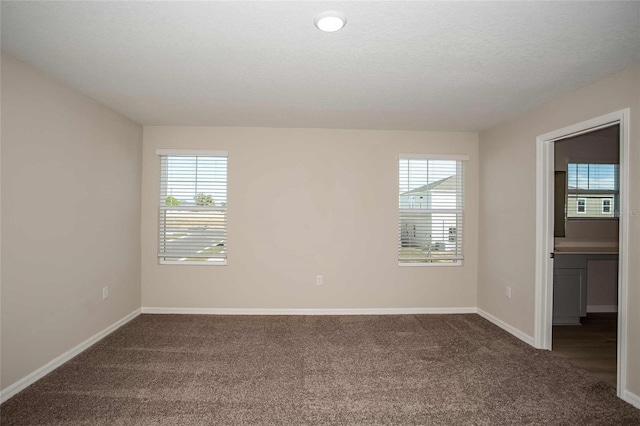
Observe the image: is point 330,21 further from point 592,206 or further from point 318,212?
point 592,206

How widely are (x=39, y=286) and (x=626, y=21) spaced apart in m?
4.45

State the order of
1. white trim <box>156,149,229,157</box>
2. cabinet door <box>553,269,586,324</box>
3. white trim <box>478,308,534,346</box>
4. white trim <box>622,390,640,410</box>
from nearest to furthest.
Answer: white trim <box>622,390,640,410</box>
white trim <box>478,308,534,346</box>
cabinet door <box>553,269,586,324</box>
white trim <box>156,149,229,157</box>

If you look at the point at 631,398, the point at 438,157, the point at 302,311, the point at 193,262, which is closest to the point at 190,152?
the point at 193,262

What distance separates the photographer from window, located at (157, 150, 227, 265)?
414 cm

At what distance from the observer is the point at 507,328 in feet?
11.9

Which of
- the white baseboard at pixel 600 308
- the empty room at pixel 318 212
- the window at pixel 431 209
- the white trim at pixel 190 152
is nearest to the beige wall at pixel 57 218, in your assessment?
the empty room at pixel 318 212

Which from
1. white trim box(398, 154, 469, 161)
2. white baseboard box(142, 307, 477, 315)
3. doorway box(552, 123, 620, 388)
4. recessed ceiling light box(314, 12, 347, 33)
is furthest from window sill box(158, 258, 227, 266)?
doorway box(552, 123, 620, 388)

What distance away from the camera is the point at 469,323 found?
3846 millimetres

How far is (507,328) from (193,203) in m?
4.19

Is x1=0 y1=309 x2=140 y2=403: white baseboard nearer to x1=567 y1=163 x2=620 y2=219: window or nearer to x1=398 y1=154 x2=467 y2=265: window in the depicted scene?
x1=398 y1=154 x2=467 y2=265: window

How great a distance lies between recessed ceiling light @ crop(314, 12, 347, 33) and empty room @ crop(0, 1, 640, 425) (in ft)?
0.05

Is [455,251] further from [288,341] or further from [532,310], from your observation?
[288,341]

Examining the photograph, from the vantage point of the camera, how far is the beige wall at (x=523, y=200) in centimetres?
226

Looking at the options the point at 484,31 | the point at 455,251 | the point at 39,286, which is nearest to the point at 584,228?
the point at 455,251
